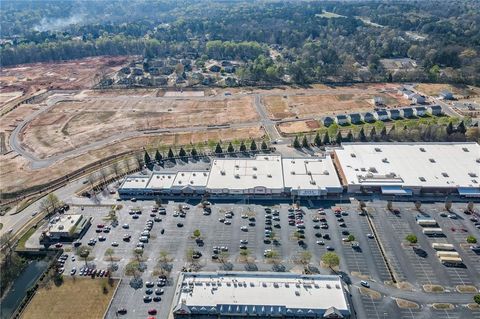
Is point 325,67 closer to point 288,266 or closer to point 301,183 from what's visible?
point 301,183

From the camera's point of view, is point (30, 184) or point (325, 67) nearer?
point (30, 184)

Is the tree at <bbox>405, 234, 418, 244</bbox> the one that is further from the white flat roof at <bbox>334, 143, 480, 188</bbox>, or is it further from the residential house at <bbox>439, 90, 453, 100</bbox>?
the residential house at <bbox>439, 90, 453, 100</bbox>

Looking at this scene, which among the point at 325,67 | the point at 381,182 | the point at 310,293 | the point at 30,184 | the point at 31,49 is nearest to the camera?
the point at 310,293

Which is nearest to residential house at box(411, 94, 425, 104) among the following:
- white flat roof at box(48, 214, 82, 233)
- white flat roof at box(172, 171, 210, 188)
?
white flat roof at box(172, 171, 210, 188)

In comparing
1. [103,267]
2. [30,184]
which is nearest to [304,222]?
[103,267]

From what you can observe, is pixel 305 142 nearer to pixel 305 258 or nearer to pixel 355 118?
pixel 355 118

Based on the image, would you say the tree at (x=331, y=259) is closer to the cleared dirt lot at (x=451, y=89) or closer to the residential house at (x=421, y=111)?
the residential house at (x=421, y=111)
